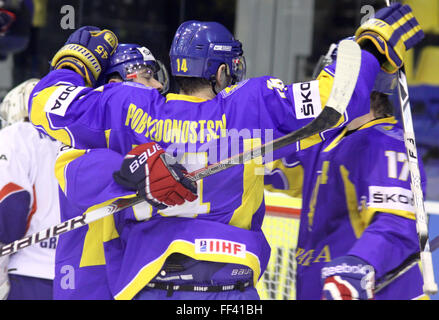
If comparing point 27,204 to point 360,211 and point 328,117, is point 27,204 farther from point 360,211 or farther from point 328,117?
point 328,117

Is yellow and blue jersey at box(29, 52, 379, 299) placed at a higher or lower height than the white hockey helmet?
lower

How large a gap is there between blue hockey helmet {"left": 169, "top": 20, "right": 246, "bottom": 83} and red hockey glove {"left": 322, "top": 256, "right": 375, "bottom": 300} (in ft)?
2.06

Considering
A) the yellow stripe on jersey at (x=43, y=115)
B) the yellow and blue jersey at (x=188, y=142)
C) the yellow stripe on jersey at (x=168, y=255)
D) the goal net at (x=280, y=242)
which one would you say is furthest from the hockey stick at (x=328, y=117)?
the goal net at (x=280, y=242)

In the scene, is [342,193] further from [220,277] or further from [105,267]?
[105,267]

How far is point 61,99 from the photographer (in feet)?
6.64

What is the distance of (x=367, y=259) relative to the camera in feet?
6.42

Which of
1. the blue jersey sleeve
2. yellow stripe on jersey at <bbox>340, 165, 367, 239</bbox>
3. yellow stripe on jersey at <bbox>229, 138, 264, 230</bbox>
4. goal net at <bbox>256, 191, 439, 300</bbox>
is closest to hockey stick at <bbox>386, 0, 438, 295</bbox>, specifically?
yellow stripe on jersey at <bbox>340, 165, 367, 239</bbox>

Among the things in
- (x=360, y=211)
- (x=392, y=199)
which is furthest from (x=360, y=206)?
(x=392, y=199)

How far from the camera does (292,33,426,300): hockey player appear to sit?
1.97 m

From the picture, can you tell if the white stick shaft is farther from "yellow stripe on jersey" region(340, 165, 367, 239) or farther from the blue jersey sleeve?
the blue jersey sleeve

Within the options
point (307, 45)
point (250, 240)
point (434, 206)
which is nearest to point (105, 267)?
point (250, 240)

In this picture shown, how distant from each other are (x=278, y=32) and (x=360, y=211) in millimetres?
2820

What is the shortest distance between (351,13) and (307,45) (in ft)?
1.45

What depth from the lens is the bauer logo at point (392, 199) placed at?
2059mm
